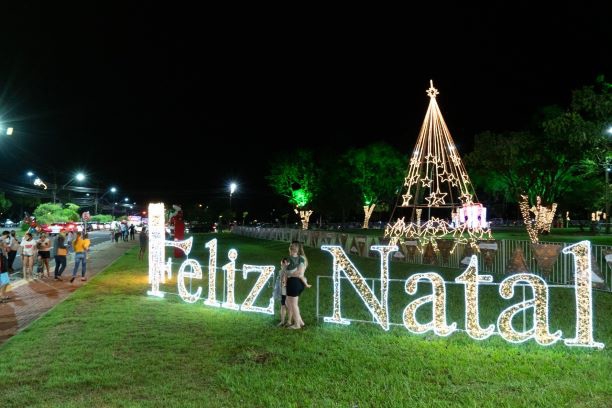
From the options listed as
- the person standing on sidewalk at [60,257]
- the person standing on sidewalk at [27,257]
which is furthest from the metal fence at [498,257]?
the person standing on sidewalk at [27,257]

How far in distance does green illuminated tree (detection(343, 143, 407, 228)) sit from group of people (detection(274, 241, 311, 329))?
57.7m

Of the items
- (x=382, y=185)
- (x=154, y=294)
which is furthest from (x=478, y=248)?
(x=382, y=185)

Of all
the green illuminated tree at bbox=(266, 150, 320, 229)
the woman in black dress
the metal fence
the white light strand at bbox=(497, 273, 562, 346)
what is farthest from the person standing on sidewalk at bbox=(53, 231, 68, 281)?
the green illuminated tree at bbox=(266, 150, 320, 229)

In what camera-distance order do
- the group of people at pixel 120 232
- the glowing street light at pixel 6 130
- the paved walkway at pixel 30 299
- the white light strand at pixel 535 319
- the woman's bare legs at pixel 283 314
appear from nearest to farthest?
the white light strand at pixel 535 319, the woman's bare legs at pixel 283 314, the paved walkway at pixel 30 299, the glowing street light at pixel 6 130, the group of people at pixel 120 232

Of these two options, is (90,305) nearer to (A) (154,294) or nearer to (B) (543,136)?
(A) (154,294)

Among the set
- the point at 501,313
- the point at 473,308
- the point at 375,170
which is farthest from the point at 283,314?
the point at 375,170

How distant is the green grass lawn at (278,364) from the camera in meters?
6.45

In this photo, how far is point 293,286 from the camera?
1030cm

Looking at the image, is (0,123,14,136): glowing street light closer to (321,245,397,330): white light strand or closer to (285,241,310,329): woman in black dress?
(285,241,310,329): woman in black dress

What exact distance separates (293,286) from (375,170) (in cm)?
5880

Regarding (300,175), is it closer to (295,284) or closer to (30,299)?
(30,299)

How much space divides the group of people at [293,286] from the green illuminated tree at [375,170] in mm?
57725

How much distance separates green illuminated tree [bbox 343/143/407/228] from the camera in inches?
2670

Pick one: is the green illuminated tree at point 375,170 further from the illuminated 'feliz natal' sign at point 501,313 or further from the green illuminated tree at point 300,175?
the illuminated 'feliz natal' sign at point 501,313
